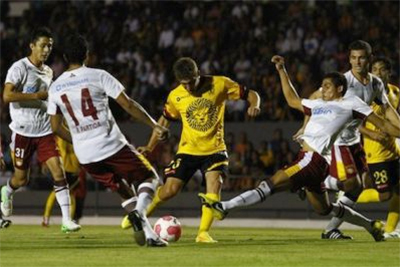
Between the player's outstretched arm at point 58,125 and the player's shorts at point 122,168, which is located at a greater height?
the player's outstretched arm at point 58,125

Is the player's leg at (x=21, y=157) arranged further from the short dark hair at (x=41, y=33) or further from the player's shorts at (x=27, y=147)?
the short dark hair at (x=41, y=33)


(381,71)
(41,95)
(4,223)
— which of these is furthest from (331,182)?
(4,223)

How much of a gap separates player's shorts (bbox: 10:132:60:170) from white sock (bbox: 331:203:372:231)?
4.02 meters

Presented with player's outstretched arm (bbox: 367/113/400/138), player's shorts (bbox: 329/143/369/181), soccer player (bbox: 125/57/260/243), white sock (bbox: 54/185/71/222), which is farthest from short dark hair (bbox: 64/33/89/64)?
player's shorts (bbox: 329/143/369/181)

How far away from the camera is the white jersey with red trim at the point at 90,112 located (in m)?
12.6

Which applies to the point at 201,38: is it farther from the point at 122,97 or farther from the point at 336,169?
the point at 122,97

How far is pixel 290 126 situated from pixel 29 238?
411 inches

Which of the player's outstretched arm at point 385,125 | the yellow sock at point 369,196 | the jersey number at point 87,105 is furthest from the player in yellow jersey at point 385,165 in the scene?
the jersey number at point 87,105

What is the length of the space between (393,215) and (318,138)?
2.67 meters

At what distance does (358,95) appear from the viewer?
49.6 feet

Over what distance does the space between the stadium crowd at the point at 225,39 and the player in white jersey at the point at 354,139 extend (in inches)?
384

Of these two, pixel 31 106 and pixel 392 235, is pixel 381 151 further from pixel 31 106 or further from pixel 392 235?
pixel 31 106

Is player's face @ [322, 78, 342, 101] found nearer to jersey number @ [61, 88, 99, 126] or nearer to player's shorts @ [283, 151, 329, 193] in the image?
player's shorts @ [283, 151, 329, 193]

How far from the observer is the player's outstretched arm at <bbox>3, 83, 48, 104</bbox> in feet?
50.3
